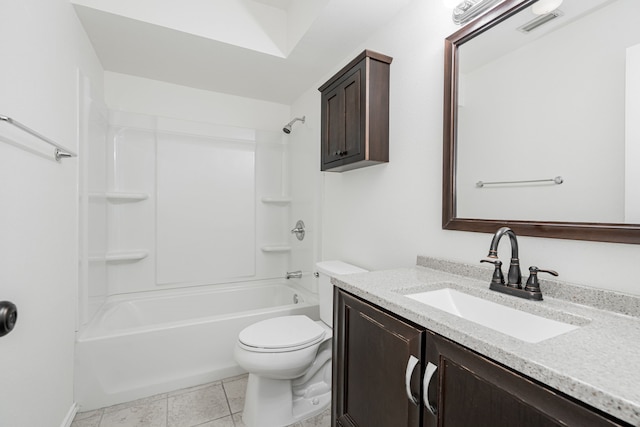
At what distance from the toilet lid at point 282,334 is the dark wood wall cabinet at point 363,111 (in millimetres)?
964

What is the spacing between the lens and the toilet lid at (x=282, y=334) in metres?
1.48

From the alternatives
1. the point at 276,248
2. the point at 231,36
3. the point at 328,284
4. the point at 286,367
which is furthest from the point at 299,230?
the point at 231,36

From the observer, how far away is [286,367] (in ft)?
4.80

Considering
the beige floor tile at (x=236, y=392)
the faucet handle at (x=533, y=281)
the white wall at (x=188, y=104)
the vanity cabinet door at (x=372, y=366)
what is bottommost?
the beige floor tile at (x=236, y=392)

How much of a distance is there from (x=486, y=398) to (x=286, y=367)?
1.07 m

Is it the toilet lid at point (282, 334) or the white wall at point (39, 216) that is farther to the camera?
the toilet lid at point (282, 334)

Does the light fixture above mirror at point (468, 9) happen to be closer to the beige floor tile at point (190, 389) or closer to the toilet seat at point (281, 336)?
the toilet seat at point (281, 336)

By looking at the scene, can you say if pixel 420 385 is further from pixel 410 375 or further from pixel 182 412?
pixel 182 412

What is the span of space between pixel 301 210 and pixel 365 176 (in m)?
0.96

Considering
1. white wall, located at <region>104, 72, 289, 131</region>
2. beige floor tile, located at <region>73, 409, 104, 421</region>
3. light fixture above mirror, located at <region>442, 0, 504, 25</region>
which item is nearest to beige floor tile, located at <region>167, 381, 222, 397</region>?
beige floor tile, located at <region>73, 409, 104, 421</region>

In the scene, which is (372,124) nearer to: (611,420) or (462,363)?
(462,363)

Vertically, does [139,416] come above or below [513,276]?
below

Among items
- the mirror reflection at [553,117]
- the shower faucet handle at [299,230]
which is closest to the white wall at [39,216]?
the shower faucet handle at [299,230]

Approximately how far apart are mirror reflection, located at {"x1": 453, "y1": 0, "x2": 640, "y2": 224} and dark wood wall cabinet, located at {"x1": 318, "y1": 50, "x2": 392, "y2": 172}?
0.43 m
